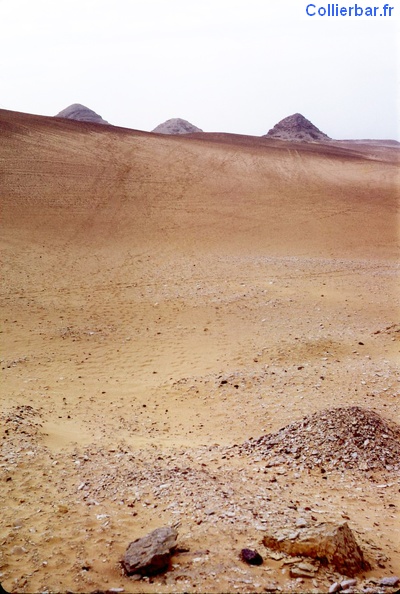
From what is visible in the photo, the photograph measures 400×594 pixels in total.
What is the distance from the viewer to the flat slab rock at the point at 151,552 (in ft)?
11.3

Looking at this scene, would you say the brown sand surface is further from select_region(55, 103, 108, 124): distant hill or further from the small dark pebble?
select_region(55, 103, 108, 124): distant hill

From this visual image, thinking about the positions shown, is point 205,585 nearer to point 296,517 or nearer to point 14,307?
point 296,517

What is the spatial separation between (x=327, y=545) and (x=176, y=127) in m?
62.9

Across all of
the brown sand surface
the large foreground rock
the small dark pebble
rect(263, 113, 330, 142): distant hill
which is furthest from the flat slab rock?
rect(263, 113, 330, 142): distant hill

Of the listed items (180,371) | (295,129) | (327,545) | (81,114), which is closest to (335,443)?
(327,545)

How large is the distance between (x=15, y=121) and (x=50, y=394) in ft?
86.9

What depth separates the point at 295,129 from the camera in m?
60.4

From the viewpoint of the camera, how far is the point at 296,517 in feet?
13.4

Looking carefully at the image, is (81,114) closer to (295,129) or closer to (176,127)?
(176,127)

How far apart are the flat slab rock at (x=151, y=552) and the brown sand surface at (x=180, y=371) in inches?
3.5

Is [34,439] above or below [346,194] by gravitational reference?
below

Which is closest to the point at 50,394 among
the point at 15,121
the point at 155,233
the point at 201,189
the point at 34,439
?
the point at 34,439

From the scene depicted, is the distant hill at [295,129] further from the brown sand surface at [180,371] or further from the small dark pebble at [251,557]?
the small dark pebble at [251,557]

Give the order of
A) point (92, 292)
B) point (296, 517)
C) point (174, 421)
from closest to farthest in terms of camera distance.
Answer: point (296, 517) → point (174, 421) → point (92, 292)
